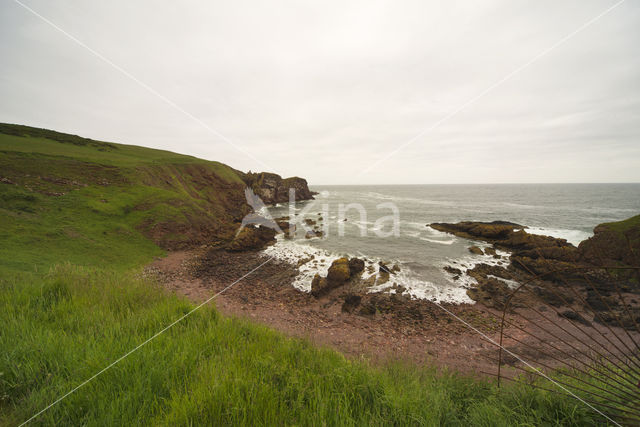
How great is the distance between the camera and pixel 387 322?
11.1m

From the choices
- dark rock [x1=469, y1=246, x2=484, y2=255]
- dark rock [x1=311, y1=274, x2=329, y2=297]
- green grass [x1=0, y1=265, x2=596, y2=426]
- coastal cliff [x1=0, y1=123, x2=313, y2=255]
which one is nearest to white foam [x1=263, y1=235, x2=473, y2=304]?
dark rock [x1=311, y1=274, x2=329, y2=297]

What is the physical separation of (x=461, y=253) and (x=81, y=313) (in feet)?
78.8

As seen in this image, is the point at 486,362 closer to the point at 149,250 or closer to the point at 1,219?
the point at 149,250

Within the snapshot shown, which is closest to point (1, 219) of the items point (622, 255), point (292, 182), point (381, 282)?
point (381, 282)

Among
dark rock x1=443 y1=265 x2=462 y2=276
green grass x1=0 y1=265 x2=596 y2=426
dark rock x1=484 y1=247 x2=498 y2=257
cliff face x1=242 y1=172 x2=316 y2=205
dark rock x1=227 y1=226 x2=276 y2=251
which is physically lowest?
dark rock x1=443 y1=265 x2=462 y2=276

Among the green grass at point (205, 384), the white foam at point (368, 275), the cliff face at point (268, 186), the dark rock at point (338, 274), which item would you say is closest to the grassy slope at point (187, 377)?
the green grass at point (205, 384)

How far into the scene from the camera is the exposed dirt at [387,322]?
9117mm

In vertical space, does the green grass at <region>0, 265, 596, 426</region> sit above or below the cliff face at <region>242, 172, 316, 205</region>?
below

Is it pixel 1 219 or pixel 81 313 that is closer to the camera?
pixel 81 313

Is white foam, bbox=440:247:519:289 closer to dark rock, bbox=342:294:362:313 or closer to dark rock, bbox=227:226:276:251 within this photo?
dark rock, bbox=342:294:362:313

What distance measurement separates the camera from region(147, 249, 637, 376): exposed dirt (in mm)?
9117

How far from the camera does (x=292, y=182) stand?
7094 centimetres

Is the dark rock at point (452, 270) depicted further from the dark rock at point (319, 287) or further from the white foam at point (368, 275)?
the dark rock at point (319, 287)

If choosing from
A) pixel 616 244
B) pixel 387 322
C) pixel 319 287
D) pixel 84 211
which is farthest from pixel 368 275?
pixel 84 211
